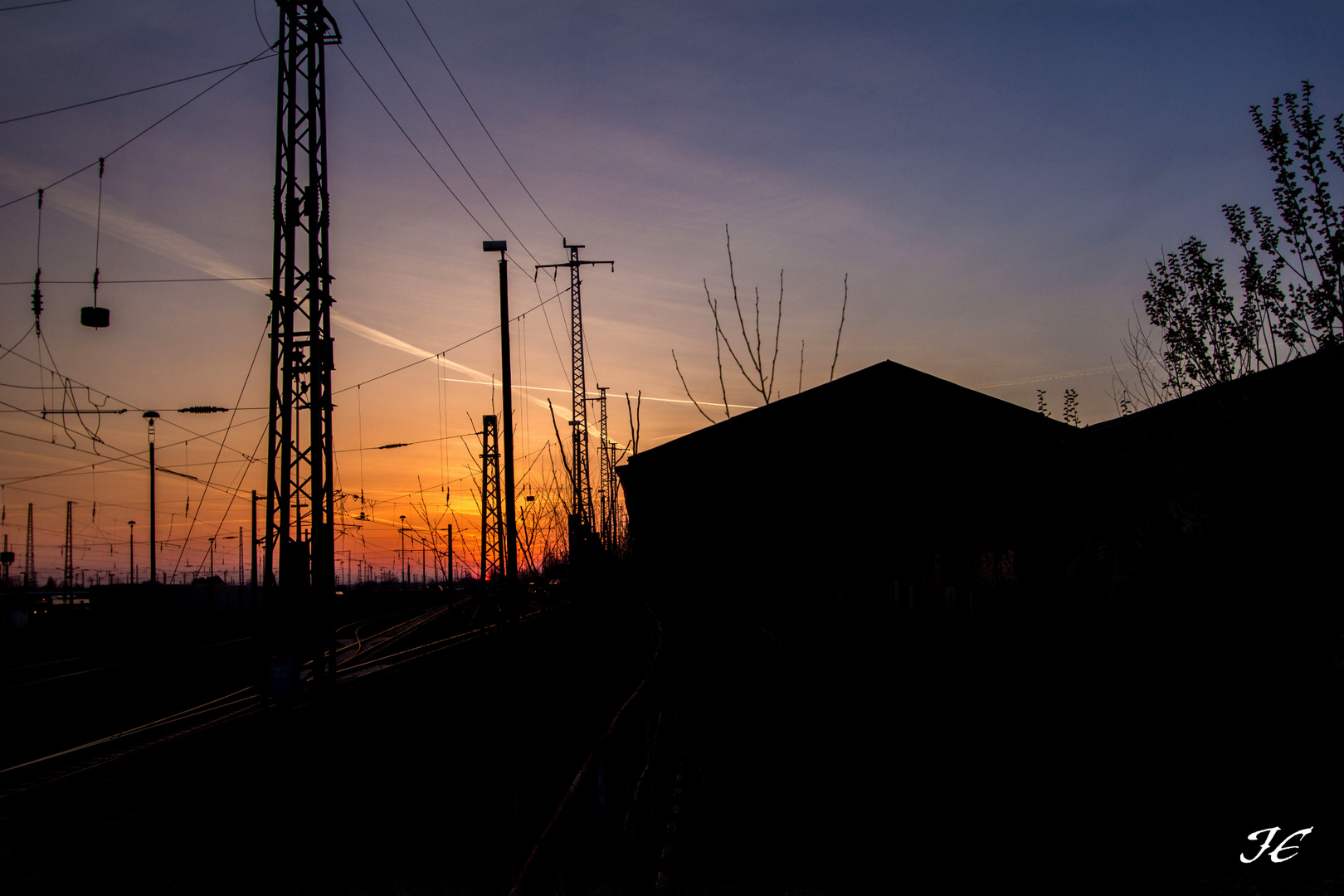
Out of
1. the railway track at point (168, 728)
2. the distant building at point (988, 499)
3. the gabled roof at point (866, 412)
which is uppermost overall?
the gabled roof at point (866, 412)

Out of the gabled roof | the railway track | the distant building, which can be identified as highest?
the gabled roof

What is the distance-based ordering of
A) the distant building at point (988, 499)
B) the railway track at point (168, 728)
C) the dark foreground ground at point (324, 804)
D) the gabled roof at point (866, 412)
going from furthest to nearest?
the gabled roof at point (866, 412) < the railway track at point (168, 728) < the distant building at point (988, 499) < the dark foreground ground at point (324, 804)

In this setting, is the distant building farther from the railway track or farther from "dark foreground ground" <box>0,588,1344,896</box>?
the railway track

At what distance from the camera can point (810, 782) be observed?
9.90 m

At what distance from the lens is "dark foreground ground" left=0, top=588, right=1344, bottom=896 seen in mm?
6820

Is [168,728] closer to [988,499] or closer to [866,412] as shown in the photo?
[866,412]

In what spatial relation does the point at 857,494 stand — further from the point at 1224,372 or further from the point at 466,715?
the point at 466,715

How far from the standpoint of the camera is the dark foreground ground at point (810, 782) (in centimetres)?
682

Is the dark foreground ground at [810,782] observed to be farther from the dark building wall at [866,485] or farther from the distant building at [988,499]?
the dark building wall at [866,485]

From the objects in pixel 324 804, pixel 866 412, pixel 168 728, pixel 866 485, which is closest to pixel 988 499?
pixel 866 485

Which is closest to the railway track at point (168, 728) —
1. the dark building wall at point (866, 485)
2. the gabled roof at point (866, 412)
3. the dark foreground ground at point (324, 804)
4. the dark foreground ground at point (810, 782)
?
the dark foreground ground at point (324, 804)

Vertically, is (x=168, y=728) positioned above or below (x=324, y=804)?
below

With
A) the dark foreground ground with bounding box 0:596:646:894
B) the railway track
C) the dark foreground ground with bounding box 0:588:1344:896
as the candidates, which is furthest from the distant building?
the railway track

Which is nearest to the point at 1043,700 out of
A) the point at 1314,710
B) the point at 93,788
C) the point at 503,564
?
the point at 1314,710
